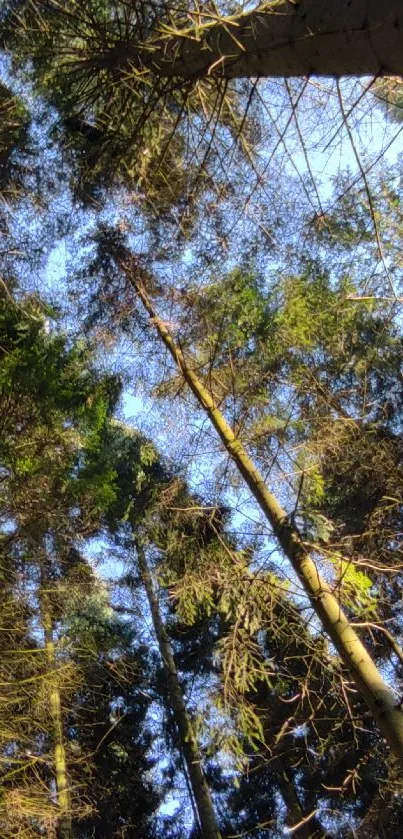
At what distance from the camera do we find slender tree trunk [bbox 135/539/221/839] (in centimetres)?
1006

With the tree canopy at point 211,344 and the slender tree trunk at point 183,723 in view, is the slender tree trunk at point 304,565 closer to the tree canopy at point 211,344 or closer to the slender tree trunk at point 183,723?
the tree canopy at point 211,344

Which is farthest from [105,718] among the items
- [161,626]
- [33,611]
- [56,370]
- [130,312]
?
[130,312]

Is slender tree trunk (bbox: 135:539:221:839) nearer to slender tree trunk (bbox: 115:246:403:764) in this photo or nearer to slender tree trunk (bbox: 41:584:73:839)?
slender tree trunk (bbox: 41:584:73:839)

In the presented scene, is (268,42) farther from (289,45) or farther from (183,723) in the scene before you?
(183,723)

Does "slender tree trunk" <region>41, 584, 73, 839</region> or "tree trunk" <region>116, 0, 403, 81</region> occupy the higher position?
"slender tree trunk" <region>41, 584, 73, 839</region>

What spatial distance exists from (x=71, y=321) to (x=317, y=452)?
3325 mm

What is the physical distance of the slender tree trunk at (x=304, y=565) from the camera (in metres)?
3.70

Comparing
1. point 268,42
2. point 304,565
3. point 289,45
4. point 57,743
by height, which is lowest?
point 304,565

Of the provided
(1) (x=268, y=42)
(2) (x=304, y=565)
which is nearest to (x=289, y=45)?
(1) (x=268, y=42)

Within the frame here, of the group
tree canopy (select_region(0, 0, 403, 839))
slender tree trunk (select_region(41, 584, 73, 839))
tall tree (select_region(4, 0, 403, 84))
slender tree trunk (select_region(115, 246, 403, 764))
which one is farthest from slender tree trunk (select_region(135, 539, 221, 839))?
tall tree (select_region(4, 0, 403, 84))

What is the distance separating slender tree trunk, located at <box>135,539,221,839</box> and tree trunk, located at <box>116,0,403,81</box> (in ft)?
26.9

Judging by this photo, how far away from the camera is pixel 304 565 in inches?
178

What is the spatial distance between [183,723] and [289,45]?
411 inches

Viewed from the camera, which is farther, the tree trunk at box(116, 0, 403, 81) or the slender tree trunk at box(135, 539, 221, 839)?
the slender tree trunk at box(135, 539, 221, 839)
